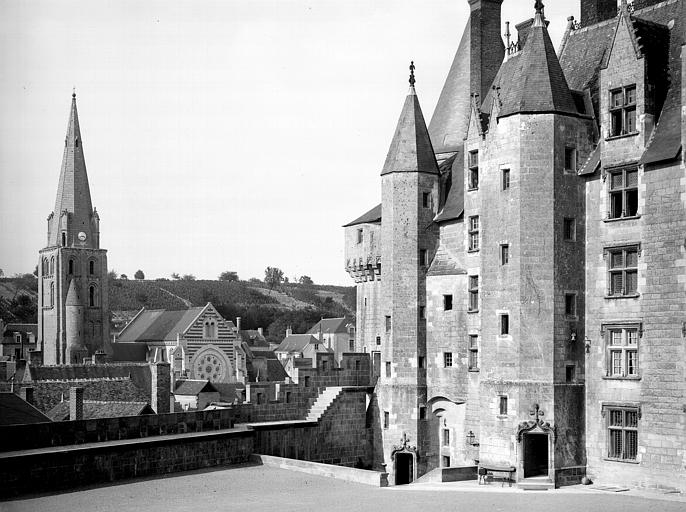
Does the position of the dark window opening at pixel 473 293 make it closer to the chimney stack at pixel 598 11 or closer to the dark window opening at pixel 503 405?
the dark window opening at pixel 503 405

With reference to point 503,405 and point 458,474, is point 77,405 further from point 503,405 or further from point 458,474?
point 503,405

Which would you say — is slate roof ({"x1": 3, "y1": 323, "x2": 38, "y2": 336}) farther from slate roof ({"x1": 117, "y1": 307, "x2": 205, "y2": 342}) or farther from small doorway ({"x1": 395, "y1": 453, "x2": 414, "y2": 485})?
small doorway ({"x1": 395, "y1": 453, "x2": 414, "y2": 485})

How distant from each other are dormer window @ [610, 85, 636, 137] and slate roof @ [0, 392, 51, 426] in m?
21.1

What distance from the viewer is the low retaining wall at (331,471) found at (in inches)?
1017

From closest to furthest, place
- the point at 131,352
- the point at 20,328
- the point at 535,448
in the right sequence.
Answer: the point at 535,448
the point at 131,352
the point at 20,328

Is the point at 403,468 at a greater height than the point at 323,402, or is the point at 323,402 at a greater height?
the point at 323,402

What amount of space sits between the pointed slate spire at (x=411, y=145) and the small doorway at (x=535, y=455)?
11.3 meters

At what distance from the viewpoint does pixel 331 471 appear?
1072 inches

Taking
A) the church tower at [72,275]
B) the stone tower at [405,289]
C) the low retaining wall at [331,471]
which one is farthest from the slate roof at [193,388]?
the church tower at [72,275]

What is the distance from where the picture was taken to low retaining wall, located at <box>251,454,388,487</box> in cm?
2584

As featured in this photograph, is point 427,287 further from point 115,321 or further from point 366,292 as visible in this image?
point 115,321

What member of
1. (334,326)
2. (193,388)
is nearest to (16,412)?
(193,388)

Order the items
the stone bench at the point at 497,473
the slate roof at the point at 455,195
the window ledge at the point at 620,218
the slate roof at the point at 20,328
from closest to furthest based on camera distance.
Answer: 1. the window ledge at the point at 620,218
2. the stone bench at the point at 497,473
3. the slate roof at the point at 455,195
4. the slate roof at the point at 20,328

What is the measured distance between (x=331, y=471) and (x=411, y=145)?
14.1m
